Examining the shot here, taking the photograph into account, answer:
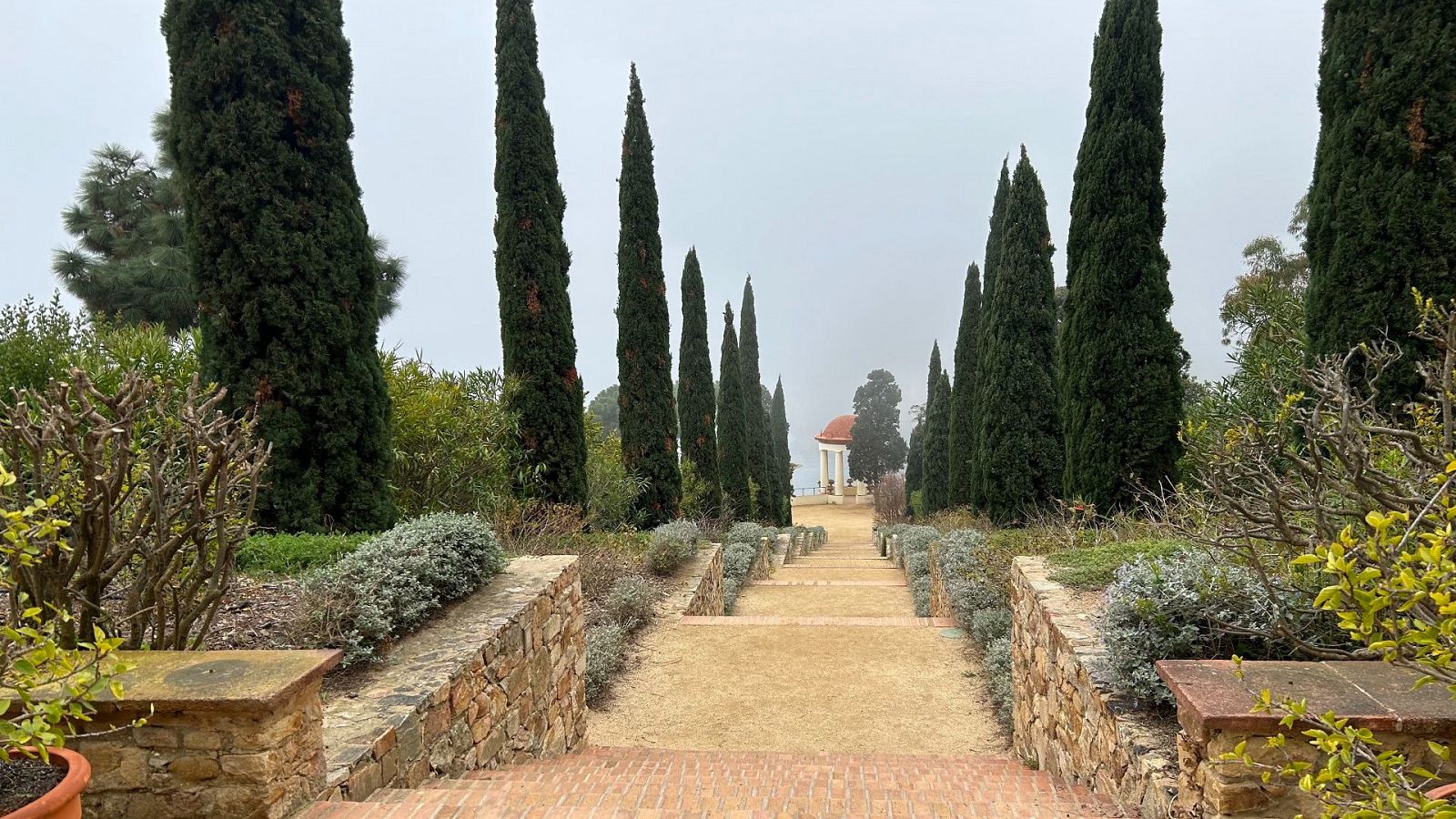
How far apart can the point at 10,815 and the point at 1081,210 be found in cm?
1103

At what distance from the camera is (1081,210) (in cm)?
970

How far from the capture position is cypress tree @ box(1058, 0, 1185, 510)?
9.06 metres

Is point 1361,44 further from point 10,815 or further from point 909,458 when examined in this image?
point 909,458

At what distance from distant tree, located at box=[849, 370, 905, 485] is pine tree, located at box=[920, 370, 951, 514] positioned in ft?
68.3

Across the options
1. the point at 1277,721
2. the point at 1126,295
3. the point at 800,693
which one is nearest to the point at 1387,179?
the point at 1126,295

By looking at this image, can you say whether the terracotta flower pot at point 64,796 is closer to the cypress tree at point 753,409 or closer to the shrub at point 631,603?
the shrub at point 631,603

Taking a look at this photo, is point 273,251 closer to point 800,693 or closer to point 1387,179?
point 800,693

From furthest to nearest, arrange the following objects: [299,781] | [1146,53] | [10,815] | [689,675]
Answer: [1146,53] < [689,675] < [299,781] < [10,815]

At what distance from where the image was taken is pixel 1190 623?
2967mm

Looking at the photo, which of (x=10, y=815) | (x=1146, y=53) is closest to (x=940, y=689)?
(x=10, y=815)

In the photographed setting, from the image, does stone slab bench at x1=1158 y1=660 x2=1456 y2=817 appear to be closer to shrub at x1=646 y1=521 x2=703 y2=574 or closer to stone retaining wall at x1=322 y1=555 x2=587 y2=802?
stone retaining wall at x1=322 y1=555 x2=587 y2=802

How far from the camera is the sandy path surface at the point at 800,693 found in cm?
489

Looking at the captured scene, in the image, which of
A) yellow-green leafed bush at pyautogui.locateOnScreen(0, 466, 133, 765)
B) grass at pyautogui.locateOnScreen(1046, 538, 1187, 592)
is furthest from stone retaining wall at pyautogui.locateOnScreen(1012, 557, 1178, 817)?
yellow-green leafed bush at pyautogui.locateOnScreen(0, 466, 133, 765)

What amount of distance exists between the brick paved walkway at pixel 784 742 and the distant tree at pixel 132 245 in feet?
34.5
